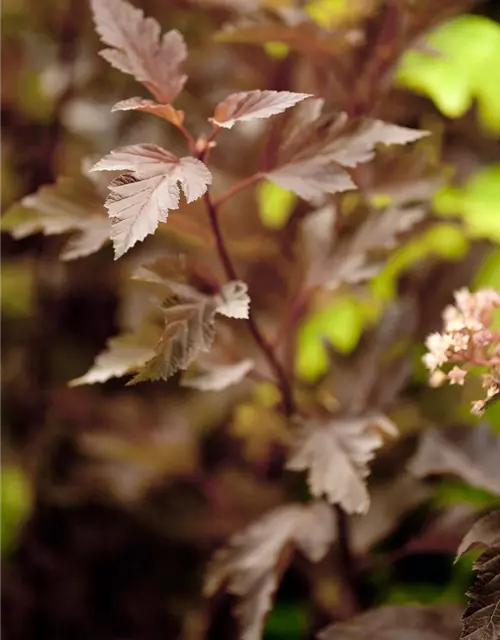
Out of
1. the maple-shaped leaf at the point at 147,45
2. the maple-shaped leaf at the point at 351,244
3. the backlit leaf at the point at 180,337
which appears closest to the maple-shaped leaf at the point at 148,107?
the maple-shaped leaf at the point at 147,45

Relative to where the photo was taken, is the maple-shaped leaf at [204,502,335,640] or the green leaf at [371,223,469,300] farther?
the green leaf at [371,223,469,300]

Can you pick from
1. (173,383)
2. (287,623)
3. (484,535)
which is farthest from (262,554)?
(173,383)

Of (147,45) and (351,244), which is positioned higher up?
(147,45)

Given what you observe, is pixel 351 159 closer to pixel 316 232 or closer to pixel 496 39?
pixel 316 232

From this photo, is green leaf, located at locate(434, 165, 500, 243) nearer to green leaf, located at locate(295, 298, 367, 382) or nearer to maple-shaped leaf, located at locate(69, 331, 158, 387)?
green leaf, located at locate(295, 298, 367, 382)

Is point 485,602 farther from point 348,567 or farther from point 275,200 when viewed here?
point 275,200

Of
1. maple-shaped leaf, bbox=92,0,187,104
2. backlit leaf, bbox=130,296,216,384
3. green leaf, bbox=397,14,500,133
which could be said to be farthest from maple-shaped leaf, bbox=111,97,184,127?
green leaf, bbox=397,14,500,133
